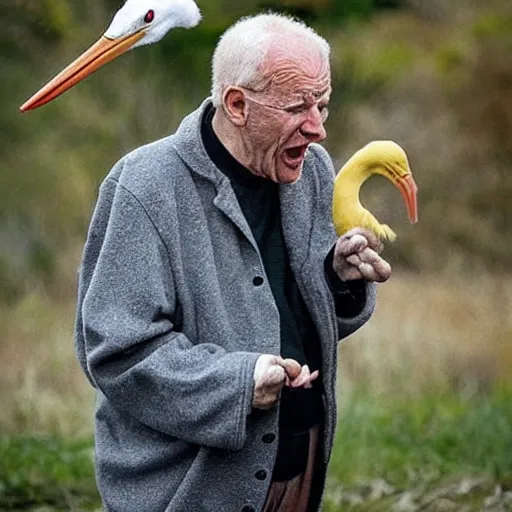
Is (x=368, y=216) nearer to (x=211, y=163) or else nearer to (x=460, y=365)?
(x=211, y=163)

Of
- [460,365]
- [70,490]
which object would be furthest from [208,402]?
[460,365]

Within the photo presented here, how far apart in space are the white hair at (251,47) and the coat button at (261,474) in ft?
2.65

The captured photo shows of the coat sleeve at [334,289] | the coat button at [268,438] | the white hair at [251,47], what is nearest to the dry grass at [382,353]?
the coat sleeve at [334,289]

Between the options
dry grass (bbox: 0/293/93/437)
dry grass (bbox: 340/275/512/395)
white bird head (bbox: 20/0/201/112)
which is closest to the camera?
white bird head (bbox: 20/0/201/112)

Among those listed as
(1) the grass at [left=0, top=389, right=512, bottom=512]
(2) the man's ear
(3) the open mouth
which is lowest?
(1) the grass at [left=0, top=389, right=512, bottom=512]

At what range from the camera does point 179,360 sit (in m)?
3.33

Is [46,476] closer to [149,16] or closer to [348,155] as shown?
[149,16]

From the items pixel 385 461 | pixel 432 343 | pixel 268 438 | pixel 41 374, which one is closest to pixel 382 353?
pixel 432 343

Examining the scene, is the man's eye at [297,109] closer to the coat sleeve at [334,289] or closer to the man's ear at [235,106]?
the man's ear at [235,106]

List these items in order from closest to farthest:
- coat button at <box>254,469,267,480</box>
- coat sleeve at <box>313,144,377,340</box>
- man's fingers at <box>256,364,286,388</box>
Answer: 1. man's fingers at <box>256,364,286,388</box>
2. coat button at <box>254,469,267,480</box>
3. coat sleeve at <box>313,144,377,340</box>

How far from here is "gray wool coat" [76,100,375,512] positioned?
10.9 feet

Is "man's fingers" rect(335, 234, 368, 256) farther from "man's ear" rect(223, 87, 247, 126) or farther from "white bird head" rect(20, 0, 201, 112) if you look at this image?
"white bird head" rect(20, 0, 201, 112)

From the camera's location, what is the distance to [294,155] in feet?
11.1

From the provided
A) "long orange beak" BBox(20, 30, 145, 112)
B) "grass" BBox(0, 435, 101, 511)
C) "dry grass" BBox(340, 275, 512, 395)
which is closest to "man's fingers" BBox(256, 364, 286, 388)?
"long orange beak" BBox(20, 30, 145, 112)
